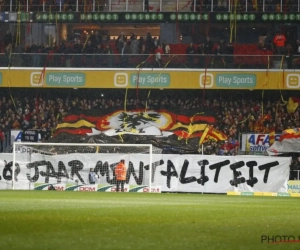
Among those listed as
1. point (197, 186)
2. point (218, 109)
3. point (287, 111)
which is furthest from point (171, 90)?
point (197, 186)

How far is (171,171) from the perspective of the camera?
28.3m

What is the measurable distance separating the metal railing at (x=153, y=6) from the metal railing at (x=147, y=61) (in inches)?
127

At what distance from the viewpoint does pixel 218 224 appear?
1083 cm

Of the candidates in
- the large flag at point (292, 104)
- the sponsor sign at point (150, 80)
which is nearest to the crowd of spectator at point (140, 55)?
the sponsor sign at point (150, 80)

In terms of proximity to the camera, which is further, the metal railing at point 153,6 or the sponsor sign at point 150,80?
the metal railing at point 153,6

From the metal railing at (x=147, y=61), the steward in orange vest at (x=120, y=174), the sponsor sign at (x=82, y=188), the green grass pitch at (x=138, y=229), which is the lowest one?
the sponsor sign at (x=82, y=188)

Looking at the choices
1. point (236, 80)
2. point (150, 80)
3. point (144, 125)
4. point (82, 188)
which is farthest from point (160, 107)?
point (82, 188)

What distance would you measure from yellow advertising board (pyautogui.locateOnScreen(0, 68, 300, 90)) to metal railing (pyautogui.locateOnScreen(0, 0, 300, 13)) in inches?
132

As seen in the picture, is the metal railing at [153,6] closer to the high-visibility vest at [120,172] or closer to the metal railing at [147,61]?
the metal railing at [147,61]

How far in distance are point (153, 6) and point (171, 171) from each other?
14.2 metres

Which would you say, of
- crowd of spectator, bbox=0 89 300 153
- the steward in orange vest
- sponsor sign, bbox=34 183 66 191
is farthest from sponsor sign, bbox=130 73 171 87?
sponsor sign, bbox=34 183 66 191

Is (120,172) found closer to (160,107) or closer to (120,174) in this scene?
(120,174)

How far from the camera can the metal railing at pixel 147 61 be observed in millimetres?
33938

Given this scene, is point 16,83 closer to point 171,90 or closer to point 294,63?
point 171,90
